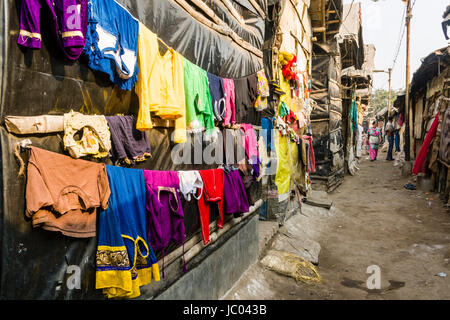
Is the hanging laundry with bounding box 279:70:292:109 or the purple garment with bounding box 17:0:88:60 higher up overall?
the hanging laundry with bounding box 279:70:292:109

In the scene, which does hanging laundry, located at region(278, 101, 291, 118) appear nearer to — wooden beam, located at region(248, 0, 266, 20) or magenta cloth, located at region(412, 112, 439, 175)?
wooden beam, located at region(248, 0, 266, 20)

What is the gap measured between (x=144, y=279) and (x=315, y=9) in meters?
10.6

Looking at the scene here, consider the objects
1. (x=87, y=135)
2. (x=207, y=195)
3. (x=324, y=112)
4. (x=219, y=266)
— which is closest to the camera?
(x=87, y=135)

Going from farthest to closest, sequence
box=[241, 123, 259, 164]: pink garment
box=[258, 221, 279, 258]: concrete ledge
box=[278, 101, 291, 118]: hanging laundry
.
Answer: box=[278, 101, 291, 118]: hanging laundry < box=[258, 221, 279, 258]: concrete ledge < box=[241, 123, 259, 164]: pink garment

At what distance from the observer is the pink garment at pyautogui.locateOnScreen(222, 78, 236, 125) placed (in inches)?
166

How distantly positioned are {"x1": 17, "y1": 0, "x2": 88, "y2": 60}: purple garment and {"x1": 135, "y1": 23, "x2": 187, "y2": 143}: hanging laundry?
2.07 ft

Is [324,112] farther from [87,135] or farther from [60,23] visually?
[60,23]

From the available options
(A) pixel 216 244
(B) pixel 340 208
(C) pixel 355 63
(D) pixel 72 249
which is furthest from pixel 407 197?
(D) pixel 72 249

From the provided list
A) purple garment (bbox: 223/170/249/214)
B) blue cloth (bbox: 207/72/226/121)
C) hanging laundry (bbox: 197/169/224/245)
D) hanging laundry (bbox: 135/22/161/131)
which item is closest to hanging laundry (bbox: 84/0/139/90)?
hanging laundry (bbox: 135/22/161/131)

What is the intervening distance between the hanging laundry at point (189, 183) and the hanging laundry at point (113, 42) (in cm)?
126

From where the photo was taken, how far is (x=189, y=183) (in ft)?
11.0

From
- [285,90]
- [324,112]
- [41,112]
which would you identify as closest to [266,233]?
[285,90]

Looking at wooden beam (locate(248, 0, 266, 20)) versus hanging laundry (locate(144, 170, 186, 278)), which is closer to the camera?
hanging laundry (locate(144, 170, 186, 278))

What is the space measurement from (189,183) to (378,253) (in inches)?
206
